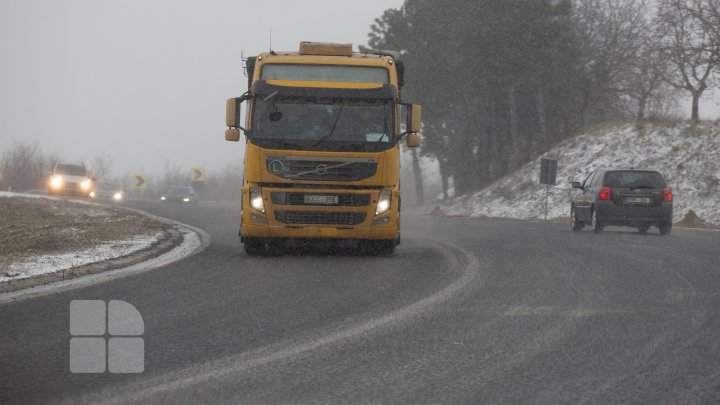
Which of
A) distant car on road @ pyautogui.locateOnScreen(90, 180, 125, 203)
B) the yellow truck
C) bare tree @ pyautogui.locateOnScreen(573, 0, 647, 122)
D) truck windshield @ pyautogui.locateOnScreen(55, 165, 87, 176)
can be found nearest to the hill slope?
bare tree @ pyautogui.locateOnScreen(573, 0, 647, 122)

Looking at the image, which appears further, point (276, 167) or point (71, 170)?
point (71, 170)

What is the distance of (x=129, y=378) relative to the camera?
5246 mm

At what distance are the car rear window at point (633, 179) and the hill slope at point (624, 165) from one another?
1407 cm

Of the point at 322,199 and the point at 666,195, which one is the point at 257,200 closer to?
the point at 322,199

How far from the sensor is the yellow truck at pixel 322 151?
44.5 feet

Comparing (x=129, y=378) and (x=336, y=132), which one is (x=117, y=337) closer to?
(x=129, y=378)

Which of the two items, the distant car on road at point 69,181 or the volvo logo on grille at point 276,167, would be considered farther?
the distant car on road at point 69,181

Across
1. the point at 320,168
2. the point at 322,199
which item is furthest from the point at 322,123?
the point at 322,199

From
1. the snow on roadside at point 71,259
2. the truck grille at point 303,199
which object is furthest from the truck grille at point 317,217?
the snow on roadside at point 71,259

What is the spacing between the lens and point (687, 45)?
143 feet

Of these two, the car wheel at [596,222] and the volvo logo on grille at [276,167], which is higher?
the volvo logo on grille at [276,167]

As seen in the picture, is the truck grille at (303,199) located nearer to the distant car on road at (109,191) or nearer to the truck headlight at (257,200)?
the truck headlight at (257,200)

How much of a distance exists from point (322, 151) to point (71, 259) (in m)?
3.81

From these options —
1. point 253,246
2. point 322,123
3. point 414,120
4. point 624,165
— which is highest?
point 414,120
